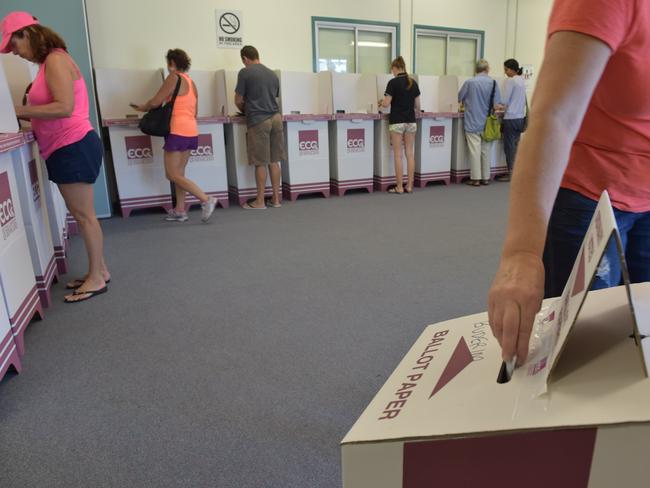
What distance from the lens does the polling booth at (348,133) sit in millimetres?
5590

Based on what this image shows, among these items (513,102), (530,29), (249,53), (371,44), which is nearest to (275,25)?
(371,44)

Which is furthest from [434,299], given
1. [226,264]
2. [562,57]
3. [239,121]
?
[239,121]

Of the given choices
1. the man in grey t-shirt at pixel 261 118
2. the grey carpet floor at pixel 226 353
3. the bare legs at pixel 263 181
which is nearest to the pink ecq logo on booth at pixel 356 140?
the man in grey t-shirt at pixel 261 118

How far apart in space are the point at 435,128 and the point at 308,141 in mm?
1687

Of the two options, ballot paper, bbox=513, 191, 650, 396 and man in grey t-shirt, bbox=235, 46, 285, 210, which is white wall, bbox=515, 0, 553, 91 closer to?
man in grey t-shirt, bbox=235, 46, 285, 210

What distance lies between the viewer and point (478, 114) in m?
6.04

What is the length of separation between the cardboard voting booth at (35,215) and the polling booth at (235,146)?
8.14 feet

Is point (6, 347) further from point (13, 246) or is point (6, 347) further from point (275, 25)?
point (275, 25)

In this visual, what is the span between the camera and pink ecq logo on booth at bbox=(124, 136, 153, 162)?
471cm

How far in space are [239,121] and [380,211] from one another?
1696mm

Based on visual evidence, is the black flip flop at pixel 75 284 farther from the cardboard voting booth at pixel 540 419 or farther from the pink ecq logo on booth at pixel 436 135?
the pink ecq logo on booth at pixel 436 135

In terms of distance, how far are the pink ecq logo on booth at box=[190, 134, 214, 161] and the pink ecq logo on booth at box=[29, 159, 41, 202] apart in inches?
88.8

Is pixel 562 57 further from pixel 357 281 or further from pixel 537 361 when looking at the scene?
pixel 357 281

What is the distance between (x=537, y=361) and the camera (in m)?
0.54
